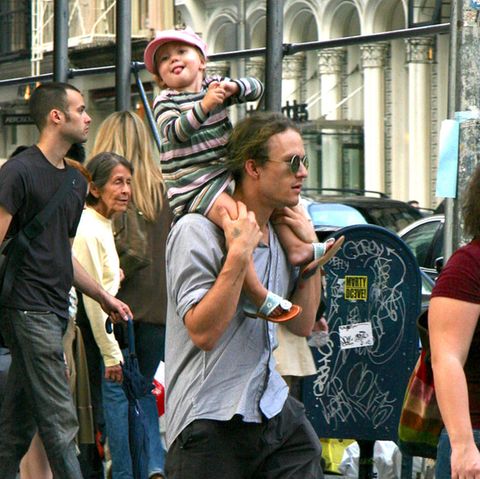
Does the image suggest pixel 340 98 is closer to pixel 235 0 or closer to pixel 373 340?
pixel 235 0

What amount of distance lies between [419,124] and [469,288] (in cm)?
2676

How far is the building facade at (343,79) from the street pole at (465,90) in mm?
19648

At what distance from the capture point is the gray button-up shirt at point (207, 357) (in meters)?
4.61

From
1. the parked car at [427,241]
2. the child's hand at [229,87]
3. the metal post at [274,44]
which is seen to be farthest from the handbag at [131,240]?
the parked car at [427,241]

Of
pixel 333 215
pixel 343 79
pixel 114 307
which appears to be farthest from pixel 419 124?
pixel 114 307

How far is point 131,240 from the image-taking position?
25.5ft

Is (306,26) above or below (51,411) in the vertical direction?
above

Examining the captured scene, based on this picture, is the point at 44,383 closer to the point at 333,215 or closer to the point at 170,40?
the point at 170,40

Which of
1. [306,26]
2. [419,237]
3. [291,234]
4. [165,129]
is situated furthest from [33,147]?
[306,26]

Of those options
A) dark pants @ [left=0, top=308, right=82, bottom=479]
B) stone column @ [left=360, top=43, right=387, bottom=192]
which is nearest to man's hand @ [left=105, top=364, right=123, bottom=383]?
dark pants @ [left=0, top=308, right=82, bottom=479]

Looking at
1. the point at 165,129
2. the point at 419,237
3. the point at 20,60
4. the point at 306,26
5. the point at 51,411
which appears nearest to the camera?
the point at 165,129

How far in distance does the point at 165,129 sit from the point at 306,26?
98.6 feet

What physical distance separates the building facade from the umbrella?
20.4 m

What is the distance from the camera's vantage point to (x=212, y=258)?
4633 millimetres
